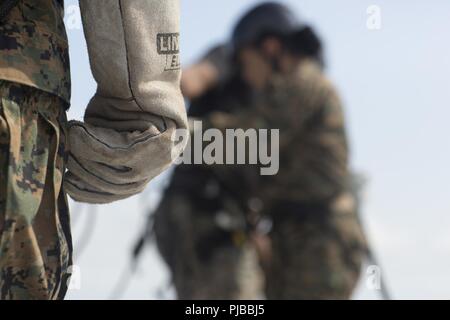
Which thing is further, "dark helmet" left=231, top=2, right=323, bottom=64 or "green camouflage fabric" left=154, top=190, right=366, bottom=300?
"dark helmet" left=231, top=2, right=323, bottom=64

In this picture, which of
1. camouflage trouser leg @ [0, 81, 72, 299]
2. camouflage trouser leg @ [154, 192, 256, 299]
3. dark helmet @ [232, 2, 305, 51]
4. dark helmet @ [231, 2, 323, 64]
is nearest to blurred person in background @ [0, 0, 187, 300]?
camouflage trouser leg @ [0, 81, 72, 299]

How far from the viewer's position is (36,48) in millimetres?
2088

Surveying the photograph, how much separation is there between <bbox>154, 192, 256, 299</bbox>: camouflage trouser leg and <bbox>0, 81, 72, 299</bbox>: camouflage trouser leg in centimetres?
381

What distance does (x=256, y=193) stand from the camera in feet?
20.8

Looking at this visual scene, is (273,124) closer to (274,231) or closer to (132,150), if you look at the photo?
(274,231)

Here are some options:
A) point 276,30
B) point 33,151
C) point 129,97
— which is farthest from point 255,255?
point 33,151

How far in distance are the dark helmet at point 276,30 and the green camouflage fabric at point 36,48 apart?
4635mm

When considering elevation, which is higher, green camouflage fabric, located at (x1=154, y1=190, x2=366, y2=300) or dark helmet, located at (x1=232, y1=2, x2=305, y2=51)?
dark helmet, located at (x1=232, y1=2, x2=305, y2=51)

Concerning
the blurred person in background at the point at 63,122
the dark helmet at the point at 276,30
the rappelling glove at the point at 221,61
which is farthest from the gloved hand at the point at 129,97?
the dark helmet at the point at 276,30

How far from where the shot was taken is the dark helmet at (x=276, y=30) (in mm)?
6812

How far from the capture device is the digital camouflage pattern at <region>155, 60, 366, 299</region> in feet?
19.7

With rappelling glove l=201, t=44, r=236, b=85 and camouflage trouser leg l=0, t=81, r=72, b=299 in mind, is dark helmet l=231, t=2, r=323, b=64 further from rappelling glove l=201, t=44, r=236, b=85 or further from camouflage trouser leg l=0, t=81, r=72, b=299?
camouflage trouser leg l=0, t=81, r=72, b=299

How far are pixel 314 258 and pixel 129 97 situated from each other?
3959 mm

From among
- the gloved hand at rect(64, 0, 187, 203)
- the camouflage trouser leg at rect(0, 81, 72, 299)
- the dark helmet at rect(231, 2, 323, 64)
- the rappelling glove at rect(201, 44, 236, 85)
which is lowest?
the camouflage trouser leg at rect(0, 81, 72, 299)
